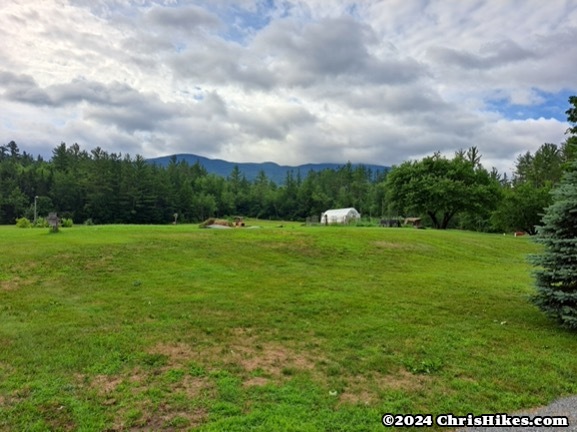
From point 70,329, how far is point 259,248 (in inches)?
393

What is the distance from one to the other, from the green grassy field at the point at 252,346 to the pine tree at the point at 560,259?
1.64 ft

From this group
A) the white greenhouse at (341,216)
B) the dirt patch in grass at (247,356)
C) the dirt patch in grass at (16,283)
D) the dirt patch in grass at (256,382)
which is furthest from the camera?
the white greenhouse at (341,216)

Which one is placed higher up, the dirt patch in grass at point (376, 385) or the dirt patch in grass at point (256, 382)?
the dirt patch in grass at point (256, 382)

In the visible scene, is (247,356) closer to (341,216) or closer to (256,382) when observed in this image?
(256,382)

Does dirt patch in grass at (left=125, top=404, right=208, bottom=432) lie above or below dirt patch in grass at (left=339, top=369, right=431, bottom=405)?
above

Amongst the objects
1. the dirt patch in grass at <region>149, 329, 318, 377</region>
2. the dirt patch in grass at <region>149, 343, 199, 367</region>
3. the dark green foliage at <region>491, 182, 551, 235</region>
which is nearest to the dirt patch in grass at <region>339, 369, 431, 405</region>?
the dirt patch in grass at <region>149, 329, 318, 377</region>

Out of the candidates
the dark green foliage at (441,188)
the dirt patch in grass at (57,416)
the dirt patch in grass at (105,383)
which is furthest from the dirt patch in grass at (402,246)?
the dark green foliage at (441,188)

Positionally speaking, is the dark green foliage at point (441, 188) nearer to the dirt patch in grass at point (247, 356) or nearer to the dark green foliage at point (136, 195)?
the dirt patch in grass at point (247, 356)

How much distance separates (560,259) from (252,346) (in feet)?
20.3

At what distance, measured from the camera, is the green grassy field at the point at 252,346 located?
15.7 feet

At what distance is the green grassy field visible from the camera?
4.78 meters

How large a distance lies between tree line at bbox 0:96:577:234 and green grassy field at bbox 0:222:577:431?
3864 millimetres

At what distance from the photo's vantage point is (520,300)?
10.7 metres

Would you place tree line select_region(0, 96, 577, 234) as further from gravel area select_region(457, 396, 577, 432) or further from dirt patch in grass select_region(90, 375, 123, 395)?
dirt patch in grass select_region(90, 375, 123, 395)
